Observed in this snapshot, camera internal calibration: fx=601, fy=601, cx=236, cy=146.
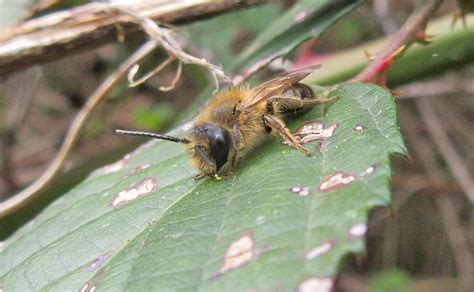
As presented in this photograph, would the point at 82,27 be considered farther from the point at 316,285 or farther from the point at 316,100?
the point at 316,285

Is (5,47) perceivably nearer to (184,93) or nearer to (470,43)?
(470,43)

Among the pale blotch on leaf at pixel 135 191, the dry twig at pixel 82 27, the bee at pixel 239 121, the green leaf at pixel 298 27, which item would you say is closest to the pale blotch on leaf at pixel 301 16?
the green leaf at pixel 298 27

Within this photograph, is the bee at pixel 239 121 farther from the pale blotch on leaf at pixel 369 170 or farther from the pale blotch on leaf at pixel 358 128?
the pale blotch on leaf at pixel 369 170

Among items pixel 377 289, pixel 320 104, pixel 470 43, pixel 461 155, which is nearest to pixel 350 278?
pixel 377 289

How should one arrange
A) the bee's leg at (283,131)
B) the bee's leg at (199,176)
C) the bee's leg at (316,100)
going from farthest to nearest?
the bee's leg at (316,100), the bee's leg at (199,176), the bee's leg at (283,131)

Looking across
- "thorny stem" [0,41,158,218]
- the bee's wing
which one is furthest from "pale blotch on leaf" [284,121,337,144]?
"thorny stem" [0,41,158,218]

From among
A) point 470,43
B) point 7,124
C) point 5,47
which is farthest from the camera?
point 7,124

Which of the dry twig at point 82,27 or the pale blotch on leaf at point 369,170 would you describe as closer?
the pale blotch on leaf at point 369,170

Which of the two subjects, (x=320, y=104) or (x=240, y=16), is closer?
(x=320, y=104)
